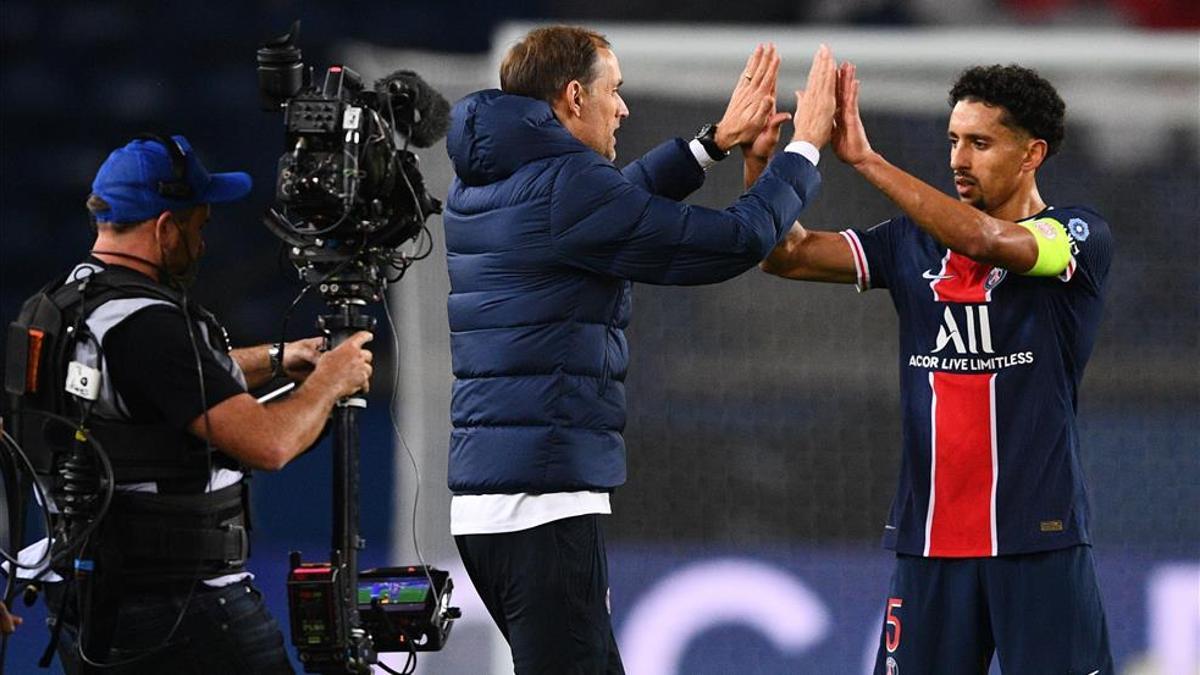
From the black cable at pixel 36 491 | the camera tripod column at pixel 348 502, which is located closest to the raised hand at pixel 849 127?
the camera tripod column at pixel 348 502

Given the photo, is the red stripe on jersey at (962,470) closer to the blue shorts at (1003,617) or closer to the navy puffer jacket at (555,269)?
the blue shorts at (1003,617)

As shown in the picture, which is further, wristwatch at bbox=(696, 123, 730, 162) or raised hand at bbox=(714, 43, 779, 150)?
wristwatch at bbox=(696, 123, 730, 162)

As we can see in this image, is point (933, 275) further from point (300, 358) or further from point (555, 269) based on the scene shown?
point (300, 358)

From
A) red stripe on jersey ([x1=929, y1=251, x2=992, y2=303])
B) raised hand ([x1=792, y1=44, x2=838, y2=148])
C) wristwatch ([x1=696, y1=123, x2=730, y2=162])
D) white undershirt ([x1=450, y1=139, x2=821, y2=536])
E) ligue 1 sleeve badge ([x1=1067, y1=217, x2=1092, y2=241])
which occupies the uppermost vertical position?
raised hand ([x1=792, y1=44, x2=838, y2=148])

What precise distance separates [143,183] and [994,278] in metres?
1.44

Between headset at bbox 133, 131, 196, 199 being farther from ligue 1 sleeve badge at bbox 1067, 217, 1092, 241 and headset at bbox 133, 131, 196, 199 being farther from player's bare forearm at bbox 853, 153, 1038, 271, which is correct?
ligue 1 sleeve badge at bbox 1067, 217, 1092, 241

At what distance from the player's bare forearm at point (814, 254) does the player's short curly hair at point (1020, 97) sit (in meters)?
0.34

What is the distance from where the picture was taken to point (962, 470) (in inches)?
120

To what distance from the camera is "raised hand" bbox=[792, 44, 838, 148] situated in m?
3.04

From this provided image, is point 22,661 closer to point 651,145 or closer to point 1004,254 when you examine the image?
point 651,145

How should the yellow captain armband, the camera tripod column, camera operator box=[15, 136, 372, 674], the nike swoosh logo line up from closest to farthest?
1. camera operator box=[15, 136, 372, 674]
2. the camera tripod column
3. the yellow captain armband
4. the nike swoosh logo

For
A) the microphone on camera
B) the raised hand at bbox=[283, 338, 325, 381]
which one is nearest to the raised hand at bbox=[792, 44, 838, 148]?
the microphone on camera

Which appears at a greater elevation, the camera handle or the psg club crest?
the psg club crest

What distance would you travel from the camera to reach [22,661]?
509 centimetres
